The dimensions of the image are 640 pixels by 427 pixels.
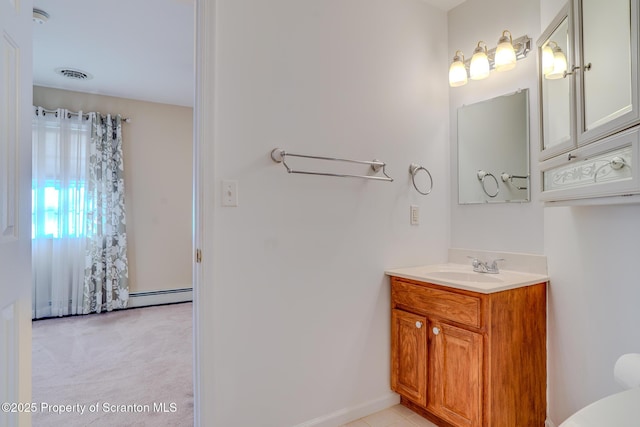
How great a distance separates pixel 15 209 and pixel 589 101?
6.23 feet

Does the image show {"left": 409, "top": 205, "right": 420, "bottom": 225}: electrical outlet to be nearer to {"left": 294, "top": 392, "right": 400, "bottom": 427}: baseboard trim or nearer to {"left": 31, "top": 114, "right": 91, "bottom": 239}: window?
{"left": 294, "top": 392, "right": 400, "bottom": 427}: baseboard trim

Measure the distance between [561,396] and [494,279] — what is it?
2.03ft

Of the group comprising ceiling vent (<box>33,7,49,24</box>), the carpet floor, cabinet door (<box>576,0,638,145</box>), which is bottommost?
the carpet floor

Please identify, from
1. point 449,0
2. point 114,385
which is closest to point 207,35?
point 449,0

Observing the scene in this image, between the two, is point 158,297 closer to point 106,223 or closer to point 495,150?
point 106,223

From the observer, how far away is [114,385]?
2305 millimetres

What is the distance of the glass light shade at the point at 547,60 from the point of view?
1580 mm

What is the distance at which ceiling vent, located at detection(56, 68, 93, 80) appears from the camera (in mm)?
3366

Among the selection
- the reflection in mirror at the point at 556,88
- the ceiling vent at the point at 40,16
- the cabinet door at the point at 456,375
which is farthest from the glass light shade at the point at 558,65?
the ceiling vent at the point at 40,16

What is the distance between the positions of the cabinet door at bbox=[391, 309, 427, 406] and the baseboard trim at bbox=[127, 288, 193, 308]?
3.41 meters

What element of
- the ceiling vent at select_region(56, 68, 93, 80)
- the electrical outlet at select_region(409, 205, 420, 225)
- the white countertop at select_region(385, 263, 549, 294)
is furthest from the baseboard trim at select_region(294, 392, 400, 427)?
the ceiling vent at select_region(56, 68, 93, 80)

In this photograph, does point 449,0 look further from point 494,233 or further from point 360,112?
point 494,233

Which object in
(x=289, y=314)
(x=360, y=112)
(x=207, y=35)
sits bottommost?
(x=289, y=314)

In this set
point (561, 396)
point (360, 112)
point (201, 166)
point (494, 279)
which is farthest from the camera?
point (360, 112)
